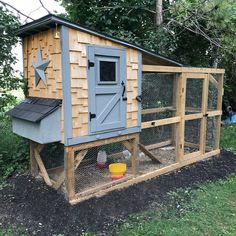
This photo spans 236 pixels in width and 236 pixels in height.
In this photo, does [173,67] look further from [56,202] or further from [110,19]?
[56,202]

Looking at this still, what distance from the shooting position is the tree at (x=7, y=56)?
4.12m

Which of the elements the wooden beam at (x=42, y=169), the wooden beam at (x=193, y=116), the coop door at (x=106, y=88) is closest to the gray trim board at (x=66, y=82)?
the coop door at (x=106, y=88)

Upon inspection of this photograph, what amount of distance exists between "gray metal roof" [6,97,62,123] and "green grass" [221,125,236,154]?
4415 millimetres

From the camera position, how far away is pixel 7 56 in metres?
4.27

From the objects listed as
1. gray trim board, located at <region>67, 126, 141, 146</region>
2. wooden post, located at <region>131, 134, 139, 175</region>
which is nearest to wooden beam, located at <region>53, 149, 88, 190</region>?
gray trim board, located at <region>67, 126, 141, 146</region>

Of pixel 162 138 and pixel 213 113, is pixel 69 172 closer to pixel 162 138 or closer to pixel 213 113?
pixel 162 138

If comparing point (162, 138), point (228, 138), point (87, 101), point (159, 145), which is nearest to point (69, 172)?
point (87, 101)

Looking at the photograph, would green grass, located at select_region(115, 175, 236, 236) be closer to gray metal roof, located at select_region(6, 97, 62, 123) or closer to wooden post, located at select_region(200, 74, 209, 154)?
wooden post, located at select_region(200, 74, 209, 154)

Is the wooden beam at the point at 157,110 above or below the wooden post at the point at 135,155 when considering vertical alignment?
above

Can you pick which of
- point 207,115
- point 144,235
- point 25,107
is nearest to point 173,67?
Answer: point 207,115

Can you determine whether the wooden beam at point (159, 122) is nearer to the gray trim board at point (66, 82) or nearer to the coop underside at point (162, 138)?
the coop underside at point (162, 138)

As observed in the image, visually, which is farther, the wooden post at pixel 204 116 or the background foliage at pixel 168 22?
the background foliage at pixel 168 22

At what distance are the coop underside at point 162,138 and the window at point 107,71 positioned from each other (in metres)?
0.67

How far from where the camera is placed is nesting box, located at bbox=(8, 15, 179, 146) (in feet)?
10.5
